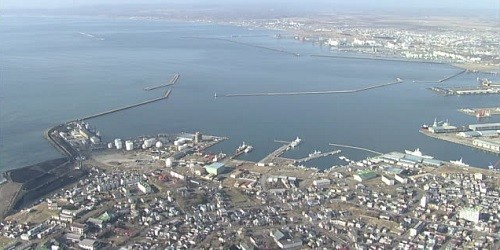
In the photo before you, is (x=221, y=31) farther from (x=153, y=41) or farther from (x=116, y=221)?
(x=116, y=221)

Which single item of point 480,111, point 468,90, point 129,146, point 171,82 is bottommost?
point 129,146

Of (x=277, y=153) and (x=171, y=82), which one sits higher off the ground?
(x=171, y=82)

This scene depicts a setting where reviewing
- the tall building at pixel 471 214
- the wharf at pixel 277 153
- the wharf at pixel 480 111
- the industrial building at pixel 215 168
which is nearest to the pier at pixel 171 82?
the wharf at pixel 277 153

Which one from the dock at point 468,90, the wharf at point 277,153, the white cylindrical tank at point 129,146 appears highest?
the dock at point 468,90

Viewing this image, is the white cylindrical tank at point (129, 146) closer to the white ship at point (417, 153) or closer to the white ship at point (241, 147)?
the white ship at point (241, 147)

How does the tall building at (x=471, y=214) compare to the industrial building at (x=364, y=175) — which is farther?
the industrial building at (x=364, y=175)

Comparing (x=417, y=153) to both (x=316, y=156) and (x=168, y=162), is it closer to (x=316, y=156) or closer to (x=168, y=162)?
(x=316, y=156)

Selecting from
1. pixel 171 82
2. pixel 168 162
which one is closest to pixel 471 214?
pixel 168 162
